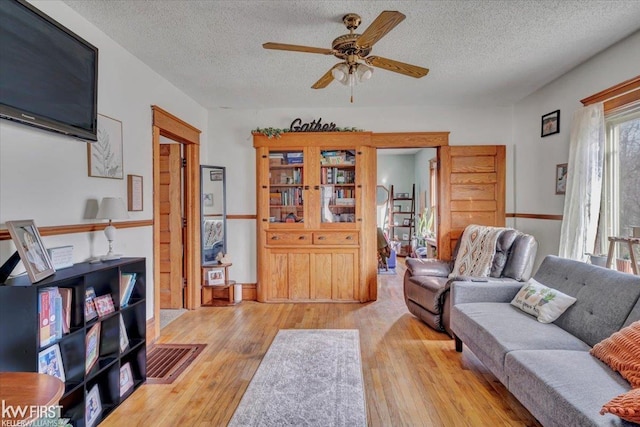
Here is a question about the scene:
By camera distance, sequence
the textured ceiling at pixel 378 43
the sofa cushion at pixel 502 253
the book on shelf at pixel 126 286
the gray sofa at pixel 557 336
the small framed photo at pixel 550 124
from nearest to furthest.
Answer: the gray sofa at pixel 557 336 < the textured ceiling at pixel 378 43 < the book on shelf at pixel 126 286 < the sofa cushion at pixel 502 253 < the small framed photo at pixel 550 124

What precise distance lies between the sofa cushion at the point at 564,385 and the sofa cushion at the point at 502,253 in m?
1.51

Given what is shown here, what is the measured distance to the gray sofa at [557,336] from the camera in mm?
1496

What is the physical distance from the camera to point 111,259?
2.36m

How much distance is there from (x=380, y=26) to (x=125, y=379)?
275cm

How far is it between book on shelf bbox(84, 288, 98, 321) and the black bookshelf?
3 cm

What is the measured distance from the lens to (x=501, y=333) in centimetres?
216

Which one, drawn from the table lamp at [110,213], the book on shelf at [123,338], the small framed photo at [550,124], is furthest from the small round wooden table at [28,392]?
the small framed photo at [550,124]

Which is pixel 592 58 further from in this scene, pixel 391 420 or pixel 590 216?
pixel 391 420

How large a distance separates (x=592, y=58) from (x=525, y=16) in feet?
3.87

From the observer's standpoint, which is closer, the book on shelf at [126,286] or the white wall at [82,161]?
the white wall at [82,161]

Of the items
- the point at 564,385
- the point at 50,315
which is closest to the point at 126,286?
the point at 50,315

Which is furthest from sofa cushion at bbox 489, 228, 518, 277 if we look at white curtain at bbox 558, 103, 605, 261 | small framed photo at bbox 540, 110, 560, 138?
small framed photo at bbox 540, 110, 560, 138

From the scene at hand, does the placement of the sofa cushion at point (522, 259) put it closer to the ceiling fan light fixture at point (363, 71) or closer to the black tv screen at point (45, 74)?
the ceiling fan light fixture at point (363, 71)

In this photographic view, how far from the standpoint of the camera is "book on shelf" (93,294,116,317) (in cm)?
208
